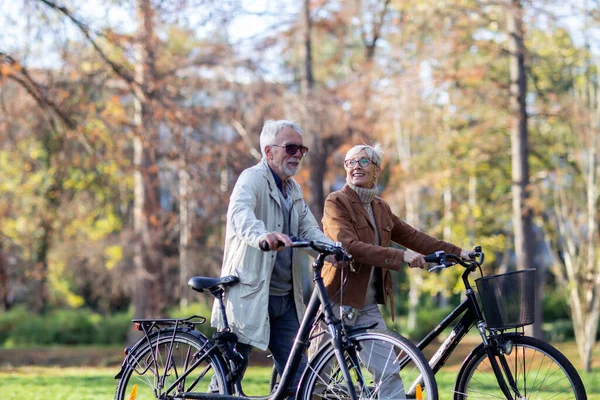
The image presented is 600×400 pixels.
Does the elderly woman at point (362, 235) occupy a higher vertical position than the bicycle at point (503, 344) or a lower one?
higher

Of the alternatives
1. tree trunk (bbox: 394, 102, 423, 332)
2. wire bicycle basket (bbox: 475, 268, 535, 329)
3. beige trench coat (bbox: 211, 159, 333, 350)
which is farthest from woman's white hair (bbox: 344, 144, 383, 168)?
tree trunk (bbox: 394, 102, 423, 332)

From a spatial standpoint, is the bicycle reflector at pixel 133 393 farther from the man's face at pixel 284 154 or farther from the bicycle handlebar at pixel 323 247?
the man's face at pixel 284 154

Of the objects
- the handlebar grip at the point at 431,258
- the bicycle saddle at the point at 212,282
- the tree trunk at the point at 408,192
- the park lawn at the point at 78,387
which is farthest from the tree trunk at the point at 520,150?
the bicycle saddle at the point at 212,282

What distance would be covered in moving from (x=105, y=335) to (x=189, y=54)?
9.20 m

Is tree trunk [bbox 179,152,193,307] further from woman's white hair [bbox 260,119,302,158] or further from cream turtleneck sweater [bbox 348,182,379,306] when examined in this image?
woman's white hair [bbox 260,119,302,158]

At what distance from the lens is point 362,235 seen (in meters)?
5.21

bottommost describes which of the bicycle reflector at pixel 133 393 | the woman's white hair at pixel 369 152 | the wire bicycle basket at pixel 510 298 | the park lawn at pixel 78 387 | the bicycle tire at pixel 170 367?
the park lawn at pixel 78 387

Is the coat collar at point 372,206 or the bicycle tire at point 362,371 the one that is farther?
the coat collar at point 372,206

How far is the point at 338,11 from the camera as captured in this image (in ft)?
70.1

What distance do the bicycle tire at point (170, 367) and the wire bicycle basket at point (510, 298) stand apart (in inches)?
59.8

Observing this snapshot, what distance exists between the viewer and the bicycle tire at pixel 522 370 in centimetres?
472

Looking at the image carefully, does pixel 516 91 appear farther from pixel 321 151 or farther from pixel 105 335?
pixel 105 335

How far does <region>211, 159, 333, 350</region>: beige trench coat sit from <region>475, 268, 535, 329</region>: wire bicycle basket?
94cm

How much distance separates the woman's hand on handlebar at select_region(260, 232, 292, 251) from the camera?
439cm
